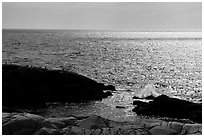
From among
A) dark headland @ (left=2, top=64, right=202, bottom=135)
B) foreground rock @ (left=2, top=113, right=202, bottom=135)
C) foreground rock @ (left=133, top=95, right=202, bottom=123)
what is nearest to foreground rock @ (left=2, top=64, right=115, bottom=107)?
dark headland @ (left=2, top=64, right=202, bottom=135)

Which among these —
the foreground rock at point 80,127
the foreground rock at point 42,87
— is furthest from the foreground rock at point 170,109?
the foreground rock at point 80,127

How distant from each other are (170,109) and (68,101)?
10.0 metres

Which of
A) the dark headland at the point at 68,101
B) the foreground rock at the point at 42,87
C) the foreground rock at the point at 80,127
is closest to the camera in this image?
the foreground rock at the point at 80,127

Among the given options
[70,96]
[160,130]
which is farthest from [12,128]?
[70,96]

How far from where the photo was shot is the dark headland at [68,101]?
1473cm

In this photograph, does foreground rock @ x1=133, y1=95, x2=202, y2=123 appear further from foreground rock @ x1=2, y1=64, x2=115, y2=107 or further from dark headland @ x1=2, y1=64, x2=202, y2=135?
foreground rock @ x1=2, y1=64, x2=115, y2=107

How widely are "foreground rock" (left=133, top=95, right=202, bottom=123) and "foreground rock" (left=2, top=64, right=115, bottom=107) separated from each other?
24.3ft

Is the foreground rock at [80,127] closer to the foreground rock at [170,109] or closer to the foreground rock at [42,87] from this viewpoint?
the foreground rock at [170,109]

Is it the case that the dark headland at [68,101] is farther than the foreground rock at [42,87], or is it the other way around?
the foreground rock at [42,87]

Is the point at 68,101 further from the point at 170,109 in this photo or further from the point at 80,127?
the point at 80,127

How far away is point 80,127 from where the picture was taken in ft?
49.3

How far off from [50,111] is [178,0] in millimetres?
15369

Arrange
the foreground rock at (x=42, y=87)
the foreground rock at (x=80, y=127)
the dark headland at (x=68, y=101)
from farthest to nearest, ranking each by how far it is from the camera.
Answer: the foreground rock at (x=42, y=87)
the dark headland at (x=68, y=101)
the foreground rock at (x=80, y=127)

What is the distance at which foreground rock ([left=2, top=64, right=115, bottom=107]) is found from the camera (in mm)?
28422
